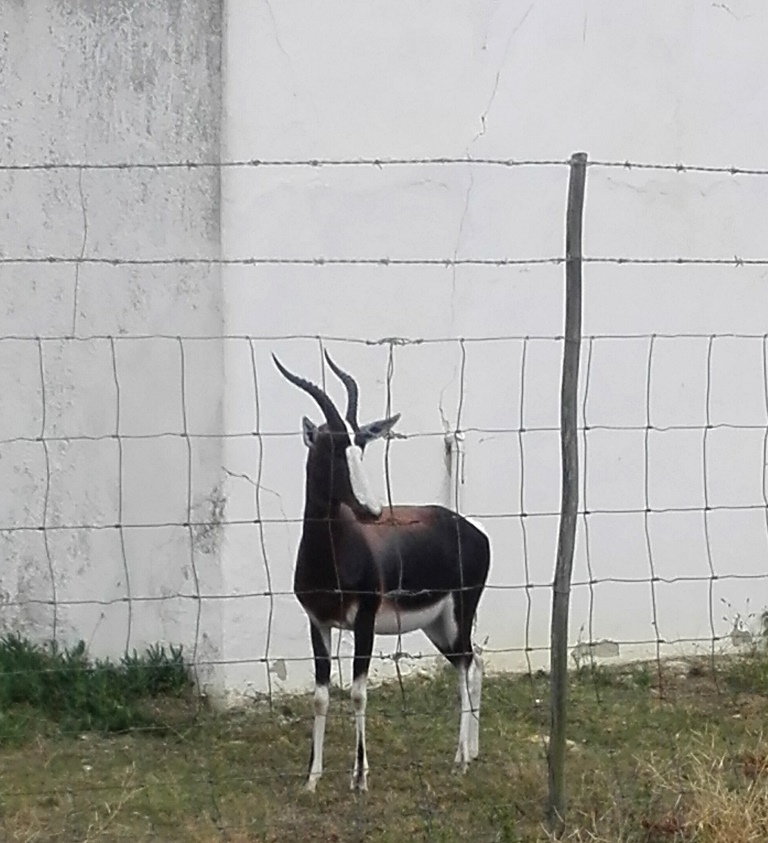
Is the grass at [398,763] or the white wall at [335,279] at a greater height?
the white wall at [335,279]

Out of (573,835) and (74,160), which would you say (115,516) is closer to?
(74,160)

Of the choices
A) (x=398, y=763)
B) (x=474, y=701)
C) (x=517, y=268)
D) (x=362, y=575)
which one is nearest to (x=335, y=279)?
(x=517, y=268)

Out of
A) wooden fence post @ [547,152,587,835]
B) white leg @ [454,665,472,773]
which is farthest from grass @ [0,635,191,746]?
wooden fence post @ [547,152,587,835]

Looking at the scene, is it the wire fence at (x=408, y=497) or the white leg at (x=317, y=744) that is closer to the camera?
the white leg at (x=317, y=744)

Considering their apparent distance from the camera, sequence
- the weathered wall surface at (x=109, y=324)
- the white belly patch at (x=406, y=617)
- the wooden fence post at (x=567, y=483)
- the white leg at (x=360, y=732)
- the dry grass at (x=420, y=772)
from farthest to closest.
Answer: the weathered wall surface at (x=109, y=324) < the white belly patch at (x=406, y=617) < the white leg at (x=360, y=732) < the dry grass at (x=420, y=772) < the wooden fence post at (x=567, y=483)

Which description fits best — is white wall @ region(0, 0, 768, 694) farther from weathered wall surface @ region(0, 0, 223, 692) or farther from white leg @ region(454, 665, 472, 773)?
white leg @ region(454, 665, 472, 773)

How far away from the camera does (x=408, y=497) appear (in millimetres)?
7328

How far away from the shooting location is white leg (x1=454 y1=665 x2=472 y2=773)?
19.5 feet

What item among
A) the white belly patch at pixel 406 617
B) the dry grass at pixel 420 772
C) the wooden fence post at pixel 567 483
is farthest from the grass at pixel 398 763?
the white belly patch at pixel 406 617

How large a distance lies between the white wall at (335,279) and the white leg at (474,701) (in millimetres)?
1111

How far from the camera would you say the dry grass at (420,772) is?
201 inches

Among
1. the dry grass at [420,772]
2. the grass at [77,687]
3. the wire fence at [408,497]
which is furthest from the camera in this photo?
the wire fence at [408,497]

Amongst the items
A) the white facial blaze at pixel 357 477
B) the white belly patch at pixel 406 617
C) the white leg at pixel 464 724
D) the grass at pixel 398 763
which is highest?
the white facial blaze at pixel 357 477

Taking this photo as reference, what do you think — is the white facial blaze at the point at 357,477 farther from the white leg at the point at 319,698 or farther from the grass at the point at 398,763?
the grass at the point at 398,763
